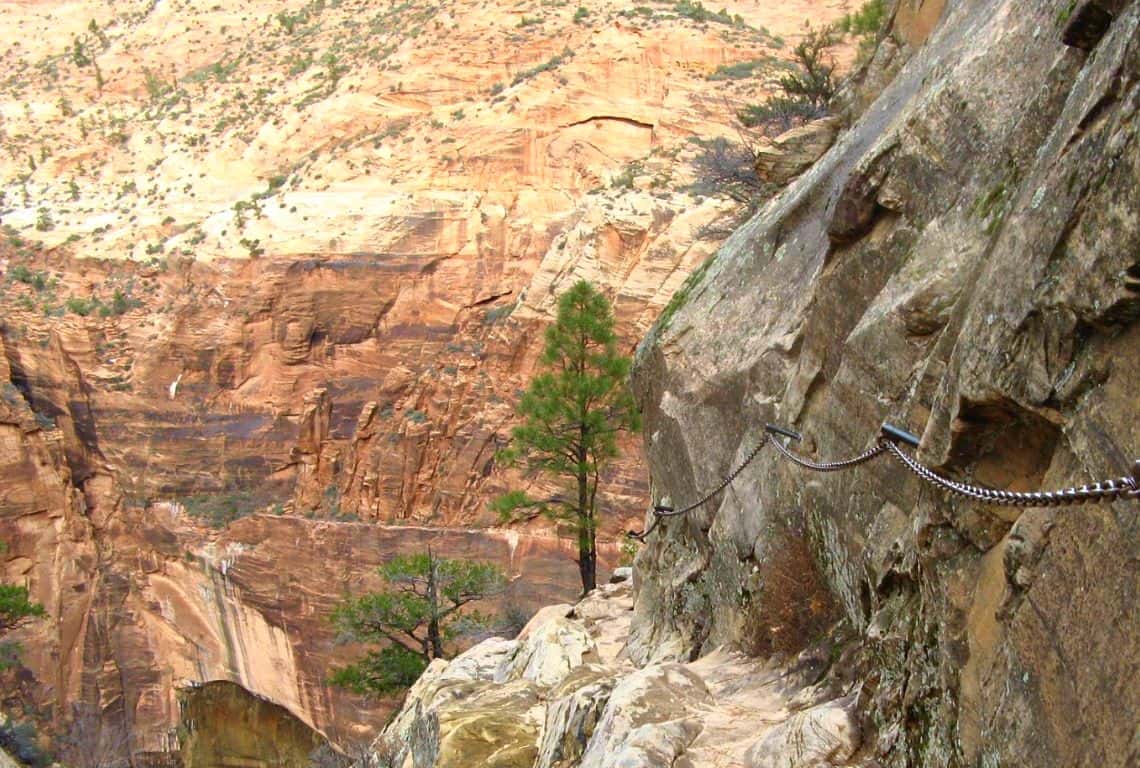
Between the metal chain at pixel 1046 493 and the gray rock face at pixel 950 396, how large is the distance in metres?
0.21

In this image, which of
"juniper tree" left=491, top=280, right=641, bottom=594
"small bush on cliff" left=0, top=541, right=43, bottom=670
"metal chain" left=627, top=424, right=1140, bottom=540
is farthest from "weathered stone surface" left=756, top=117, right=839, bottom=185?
"small bush on cliff" left=0, top=541, right=43, bottom=670

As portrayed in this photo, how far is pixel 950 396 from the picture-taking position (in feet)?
16.0

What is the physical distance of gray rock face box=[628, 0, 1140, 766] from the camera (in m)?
Result: 3.78

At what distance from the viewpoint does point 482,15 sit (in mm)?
41969

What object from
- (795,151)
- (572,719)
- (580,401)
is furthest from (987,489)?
(580,401)

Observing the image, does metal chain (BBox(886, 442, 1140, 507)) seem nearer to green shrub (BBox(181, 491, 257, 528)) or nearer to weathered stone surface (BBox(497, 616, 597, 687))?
weathered stone surface (BBox(497, 616, 597, 687))

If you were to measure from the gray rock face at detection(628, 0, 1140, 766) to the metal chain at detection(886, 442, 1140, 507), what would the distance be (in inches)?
8.3

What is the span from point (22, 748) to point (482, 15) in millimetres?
31603

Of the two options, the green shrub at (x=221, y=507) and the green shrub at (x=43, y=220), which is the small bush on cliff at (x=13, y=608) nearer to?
the green shrub at (x=221, y=507)

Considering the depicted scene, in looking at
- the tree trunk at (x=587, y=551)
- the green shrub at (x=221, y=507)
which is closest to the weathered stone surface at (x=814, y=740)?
the tree trunk at (x=587, y=551)

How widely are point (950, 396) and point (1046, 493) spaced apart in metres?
1.29

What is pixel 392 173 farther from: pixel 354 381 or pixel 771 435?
pixel 771 435

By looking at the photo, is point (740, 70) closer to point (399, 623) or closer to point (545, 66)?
point (545, 66)

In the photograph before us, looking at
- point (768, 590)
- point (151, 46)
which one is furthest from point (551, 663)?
point (151, 46)
